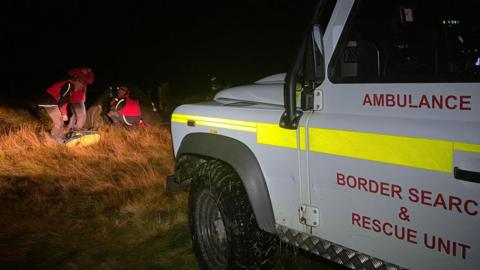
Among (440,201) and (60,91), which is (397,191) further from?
(60,91)

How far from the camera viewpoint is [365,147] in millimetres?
2484

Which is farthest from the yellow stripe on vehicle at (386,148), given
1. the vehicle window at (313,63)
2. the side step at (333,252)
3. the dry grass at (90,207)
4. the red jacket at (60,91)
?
the red jacket at (60,91)

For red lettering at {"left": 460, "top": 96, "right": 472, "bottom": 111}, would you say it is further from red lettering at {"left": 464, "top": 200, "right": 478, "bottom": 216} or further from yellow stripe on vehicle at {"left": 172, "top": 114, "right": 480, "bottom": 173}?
red lettering at {"left": 464, "top": 200, "right": 478, "bottom": 216}

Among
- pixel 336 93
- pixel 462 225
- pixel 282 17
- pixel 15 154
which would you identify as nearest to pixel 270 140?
pixel 336 93

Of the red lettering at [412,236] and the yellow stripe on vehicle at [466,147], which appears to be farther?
the red lettering at [412,236]

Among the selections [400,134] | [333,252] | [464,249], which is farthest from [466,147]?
[333,252]

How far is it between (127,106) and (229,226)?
6504mm

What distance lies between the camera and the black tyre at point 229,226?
131 inches

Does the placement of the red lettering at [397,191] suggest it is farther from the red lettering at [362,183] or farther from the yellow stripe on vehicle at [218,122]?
the yellow stripe on vehicle at [218,122]

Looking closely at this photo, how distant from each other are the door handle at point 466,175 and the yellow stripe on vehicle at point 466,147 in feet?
0.27

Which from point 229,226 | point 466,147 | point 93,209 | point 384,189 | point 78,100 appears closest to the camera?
point 466,147

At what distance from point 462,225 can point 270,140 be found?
1.19m

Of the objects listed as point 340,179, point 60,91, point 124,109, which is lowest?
point 124,109

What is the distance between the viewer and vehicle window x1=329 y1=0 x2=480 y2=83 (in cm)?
254
